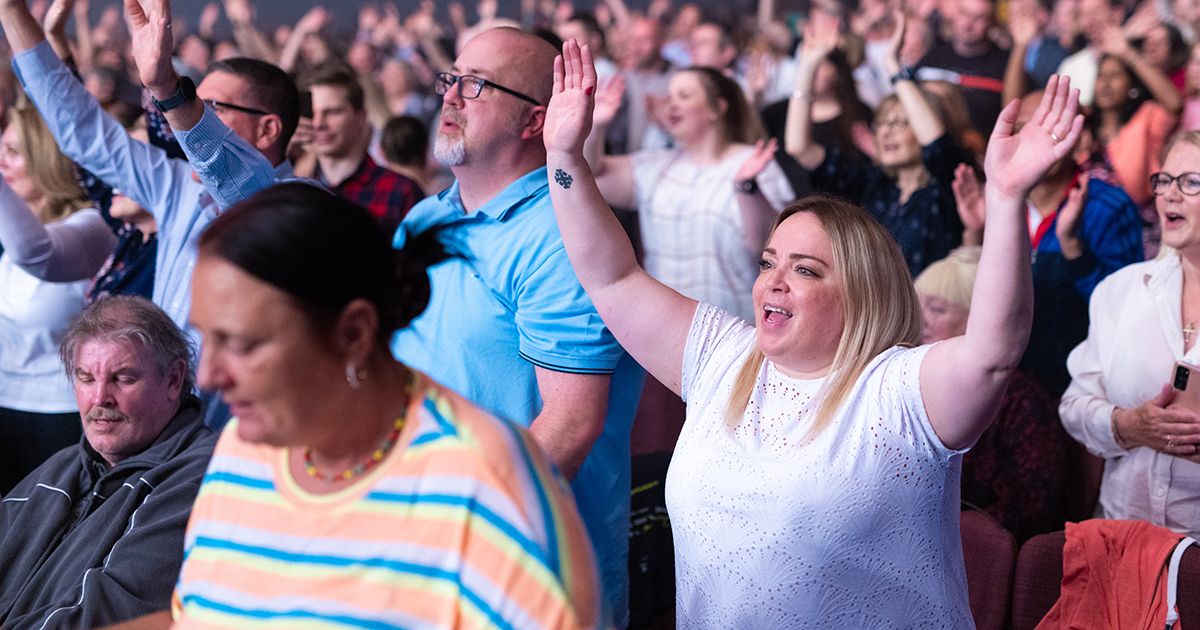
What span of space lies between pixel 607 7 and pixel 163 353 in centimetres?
627

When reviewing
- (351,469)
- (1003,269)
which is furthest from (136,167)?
(1003,269)

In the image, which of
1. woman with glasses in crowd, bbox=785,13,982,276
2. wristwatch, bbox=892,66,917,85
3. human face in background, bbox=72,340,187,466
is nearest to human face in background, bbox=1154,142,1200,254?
woman with glasses in crowd, bbox=785,13,982,276

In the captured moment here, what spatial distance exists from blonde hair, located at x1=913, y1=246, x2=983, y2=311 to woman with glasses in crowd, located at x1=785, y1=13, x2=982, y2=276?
0.35m

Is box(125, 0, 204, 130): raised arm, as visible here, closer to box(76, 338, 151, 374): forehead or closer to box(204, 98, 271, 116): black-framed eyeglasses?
box(204, 98, 271, 116): black-framed eyeglasses

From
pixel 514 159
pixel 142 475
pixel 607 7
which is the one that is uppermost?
pixel 607 7

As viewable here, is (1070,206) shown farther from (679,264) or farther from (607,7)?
(607,7)

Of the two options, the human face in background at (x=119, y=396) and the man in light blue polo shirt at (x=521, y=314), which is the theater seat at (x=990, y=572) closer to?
the man in light blue polo shirt at (x=521, y=314)

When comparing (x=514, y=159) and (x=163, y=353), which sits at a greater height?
(x=514, y=159)

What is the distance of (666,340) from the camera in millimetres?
1699

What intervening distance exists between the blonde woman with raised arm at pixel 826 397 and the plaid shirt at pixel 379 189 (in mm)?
1806

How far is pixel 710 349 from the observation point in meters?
1.71

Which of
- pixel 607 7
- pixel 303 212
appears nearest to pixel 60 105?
pixel 303 212

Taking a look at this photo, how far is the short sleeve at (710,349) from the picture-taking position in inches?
65.7

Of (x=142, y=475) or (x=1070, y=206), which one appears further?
(x=1070, y=206)
